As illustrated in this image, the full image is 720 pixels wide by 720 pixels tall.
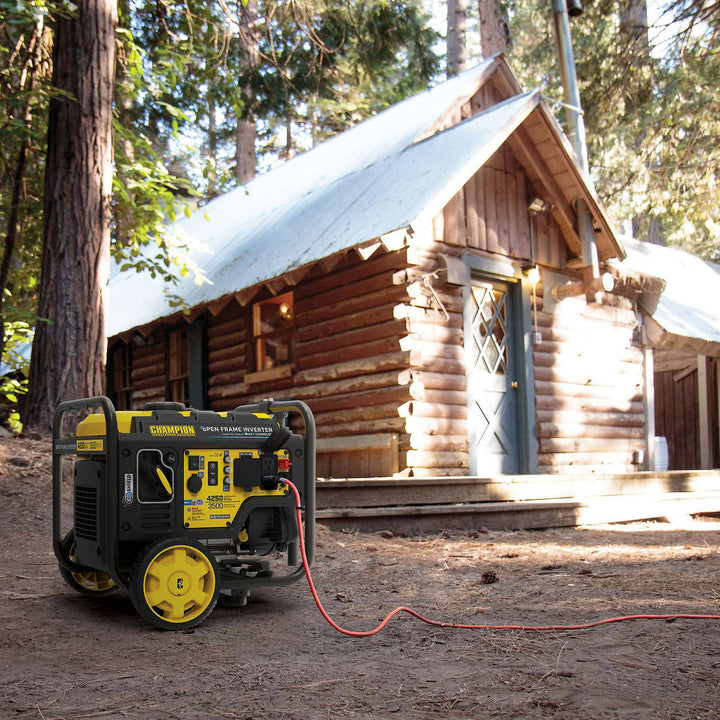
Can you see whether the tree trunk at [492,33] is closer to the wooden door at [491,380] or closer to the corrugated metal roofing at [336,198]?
the corrugated metal roofing at [336,198]

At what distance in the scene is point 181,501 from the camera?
171 inches

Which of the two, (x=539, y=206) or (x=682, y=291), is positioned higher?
(x=539, y=206)

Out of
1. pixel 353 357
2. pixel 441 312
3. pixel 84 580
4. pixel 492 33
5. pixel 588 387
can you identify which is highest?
pixel 492 33

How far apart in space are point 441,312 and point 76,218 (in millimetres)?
4617

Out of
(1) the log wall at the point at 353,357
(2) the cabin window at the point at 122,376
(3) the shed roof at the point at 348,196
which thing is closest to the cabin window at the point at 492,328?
(1) the log wall at the point at 353,357

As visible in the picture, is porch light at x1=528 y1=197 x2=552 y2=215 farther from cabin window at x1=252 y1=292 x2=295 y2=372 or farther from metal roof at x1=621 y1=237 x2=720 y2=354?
cabin window at x1=252 y1=292 x2=295 y2=372

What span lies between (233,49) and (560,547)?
11.3 meters

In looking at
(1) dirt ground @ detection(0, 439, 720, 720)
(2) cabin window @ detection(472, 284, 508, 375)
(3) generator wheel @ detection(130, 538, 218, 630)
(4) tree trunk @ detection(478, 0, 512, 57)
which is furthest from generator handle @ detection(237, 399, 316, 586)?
(4) tree trunk @ detection(478, 0, 512, 57)

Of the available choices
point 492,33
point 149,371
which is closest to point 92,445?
point 149,371

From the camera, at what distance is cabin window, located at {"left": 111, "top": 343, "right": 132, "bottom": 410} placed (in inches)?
650

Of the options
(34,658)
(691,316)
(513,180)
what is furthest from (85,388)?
(691,316)

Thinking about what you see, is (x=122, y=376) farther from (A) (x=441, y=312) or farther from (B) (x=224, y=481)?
(B) (x=224, y=481)

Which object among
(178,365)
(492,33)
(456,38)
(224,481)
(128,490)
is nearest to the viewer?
(128,490)

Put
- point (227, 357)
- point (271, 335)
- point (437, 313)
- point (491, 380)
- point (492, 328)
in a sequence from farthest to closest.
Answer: point (227, 357)
point (271, 335)
point (492, 328)
point (491, 380)
point (437, 313)
